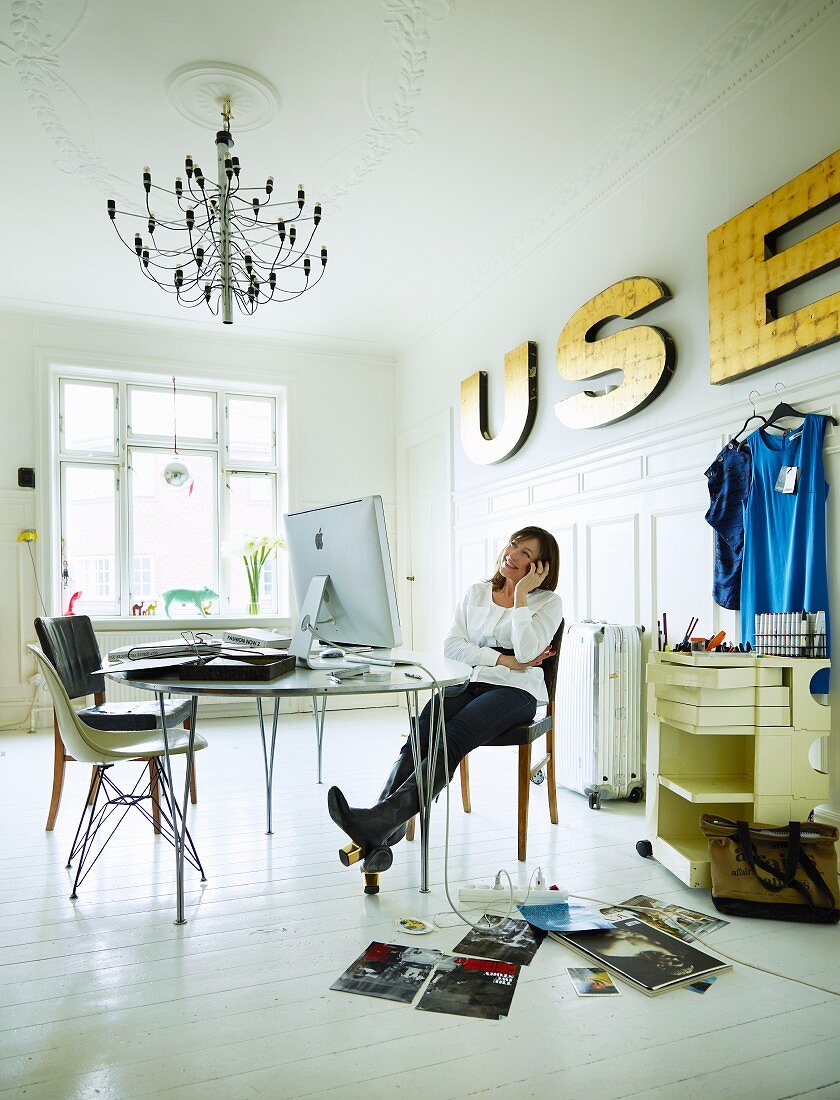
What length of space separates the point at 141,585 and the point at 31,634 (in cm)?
81

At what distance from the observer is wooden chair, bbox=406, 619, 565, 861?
2.56 metres

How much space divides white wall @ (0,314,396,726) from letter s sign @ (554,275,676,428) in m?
2.55

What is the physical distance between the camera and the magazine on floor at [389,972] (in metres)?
1.74

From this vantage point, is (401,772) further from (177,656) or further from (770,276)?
(770,276)

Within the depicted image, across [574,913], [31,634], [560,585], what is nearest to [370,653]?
[574,913]

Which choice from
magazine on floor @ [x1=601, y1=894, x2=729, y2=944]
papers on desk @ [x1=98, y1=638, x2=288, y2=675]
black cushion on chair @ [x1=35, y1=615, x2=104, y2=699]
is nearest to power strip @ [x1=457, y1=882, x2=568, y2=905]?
magazine on floor @ [x1=601, y1=894, x2=729, y2=944]

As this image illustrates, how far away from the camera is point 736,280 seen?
284cm

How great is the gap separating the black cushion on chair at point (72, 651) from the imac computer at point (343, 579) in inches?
37.6

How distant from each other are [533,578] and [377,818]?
3.47 feet

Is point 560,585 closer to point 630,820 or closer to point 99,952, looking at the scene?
point 630,820

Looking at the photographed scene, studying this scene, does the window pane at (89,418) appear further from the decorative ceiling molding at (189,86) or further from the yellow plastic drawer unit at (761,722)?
the yellow plastic drawer unit at (761,722)

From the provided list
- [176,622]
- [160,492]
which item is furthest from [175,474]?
[176,622]

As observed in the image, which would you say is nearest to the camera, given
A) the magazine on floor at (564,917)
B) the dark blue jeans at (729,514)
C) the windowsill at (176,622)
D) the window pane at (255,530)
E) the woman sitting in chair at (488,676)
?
the magazine on floor at (564,917)

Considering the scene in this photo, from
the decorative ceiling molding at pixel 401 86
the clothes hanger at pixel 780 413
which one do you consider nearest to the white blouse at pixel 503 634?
the clothes hanger at pixel 780 413
